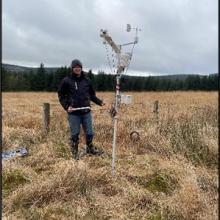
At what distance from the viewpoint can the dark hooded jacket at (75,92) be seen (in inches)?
303

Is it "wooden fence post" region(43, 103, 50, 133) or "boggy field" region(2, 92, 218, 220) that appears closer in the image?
"boggy field" region(2, 92, 218, 220)

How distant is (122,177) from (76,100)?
6.32 feet

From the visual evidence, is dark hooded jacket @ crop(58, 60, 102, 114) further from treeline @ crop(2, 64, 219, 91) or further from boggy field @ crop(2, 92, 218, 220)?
treeline @ crop(2, 64, 219, 91)

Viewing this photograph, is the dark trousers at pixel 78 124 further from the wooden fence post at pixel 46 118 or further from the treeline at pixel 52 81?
the treeline at pixel 52 81

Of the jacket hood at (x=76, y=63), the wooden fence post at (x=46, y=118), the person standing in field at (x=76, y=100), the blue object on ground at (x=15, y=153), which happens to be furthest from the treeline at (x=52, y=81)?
the jacket hood at (x=76, y=63)

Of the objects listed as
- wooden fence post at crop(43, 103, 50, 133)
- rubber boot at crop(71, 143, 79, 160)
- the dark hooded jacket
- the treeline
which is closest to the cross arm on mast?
the dark hooded jacket

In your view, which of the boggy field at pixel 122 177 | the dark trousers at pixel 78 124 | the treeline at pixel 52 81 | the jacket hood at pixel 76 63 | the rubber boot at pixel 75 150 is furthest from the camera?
the treeline at pixel 52 81

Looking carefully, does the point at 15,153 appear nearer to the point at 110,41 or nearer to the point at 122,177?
the point at 122,177

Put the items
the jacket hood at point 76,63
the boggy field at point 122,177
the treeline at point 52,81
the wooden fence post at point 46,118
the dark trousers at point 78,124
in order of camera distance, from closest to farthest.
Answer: the boggy field at point 122,177 < the jacket hood at point 76,63 < the dark trousers at point 78,124 < the wooden fence post at point 46,118 < the treeline at point 52,81

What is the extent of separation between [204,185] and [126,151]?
8.44ft

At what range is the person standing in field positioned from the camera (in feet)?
25.2

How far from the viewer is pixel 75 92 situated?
25.2 feet

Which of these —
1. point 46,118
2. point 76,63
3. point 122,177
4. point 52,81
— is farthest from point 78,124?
point 52,81

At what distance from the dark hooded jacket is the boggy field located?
0.85m
